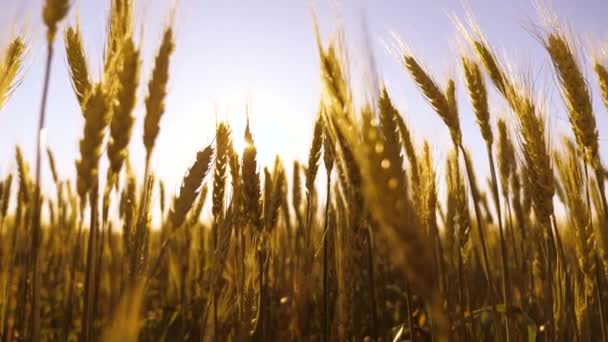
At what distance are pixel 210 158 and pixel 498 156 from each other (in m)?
2.48

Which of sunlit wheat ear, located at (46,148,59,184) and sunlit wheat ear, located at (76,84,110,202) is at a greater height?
sunlit wheat ear, located at (46,148,59,184)

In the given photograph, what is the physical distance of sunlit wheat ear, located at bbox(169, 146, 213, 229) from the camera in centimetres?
142

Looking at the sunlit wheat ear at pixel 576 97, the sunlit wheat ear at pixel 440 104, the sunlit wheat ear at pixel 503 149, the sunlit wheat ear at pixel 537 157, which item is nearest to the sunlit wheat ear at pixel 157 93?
the sunlit wheat ear at pixel 440 104

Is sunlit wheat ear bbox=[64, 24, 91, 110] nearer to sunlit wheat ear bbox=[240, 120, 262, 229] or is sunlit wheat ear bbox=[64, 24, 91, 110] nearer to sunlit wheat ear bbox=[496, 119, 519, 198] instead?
sunlit wheat ear bbox=[240, 120, 262, 229]

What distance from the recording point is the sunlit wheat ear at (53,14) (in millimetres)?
1583

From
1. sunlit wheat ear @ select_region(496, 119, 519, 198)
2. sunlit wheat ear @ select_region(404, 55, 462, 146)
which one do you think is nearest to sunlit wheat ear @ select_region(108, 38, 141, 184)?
sunlit wheat ear @ select_region(404, 55, 462, 146)

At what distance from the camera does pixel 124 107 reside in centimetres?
136

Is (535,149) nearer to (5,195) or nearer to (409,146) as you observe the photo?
(409,146)

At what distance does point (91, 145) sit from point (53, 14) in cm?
65

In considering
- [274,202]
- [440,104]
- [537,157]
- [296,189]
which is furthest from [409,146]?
[296,189]

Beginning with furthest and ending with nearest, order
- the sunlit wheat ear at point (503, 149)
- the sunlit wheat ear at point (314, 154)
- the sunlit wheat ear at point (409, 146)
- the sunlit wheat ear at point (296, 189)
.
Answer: the sunlit wheat ear at point (296, 189), the sunlit wheat ear at point (503, 149), the sunlit wheat ear at point (314, 154), the sunlit wheat ear at point (409, 146)

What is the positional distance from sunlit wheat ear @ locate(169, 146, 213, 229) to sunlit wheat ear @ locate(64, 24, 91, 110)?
523 mm

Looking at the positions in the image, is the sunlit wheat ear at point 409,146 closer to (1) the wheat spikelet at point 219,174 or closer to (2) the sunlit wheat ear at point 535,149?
(2) the sunlit wheat ear at point 535,149

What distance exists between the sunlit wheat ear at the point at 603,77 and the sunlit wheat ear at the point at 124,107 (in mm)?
2253
